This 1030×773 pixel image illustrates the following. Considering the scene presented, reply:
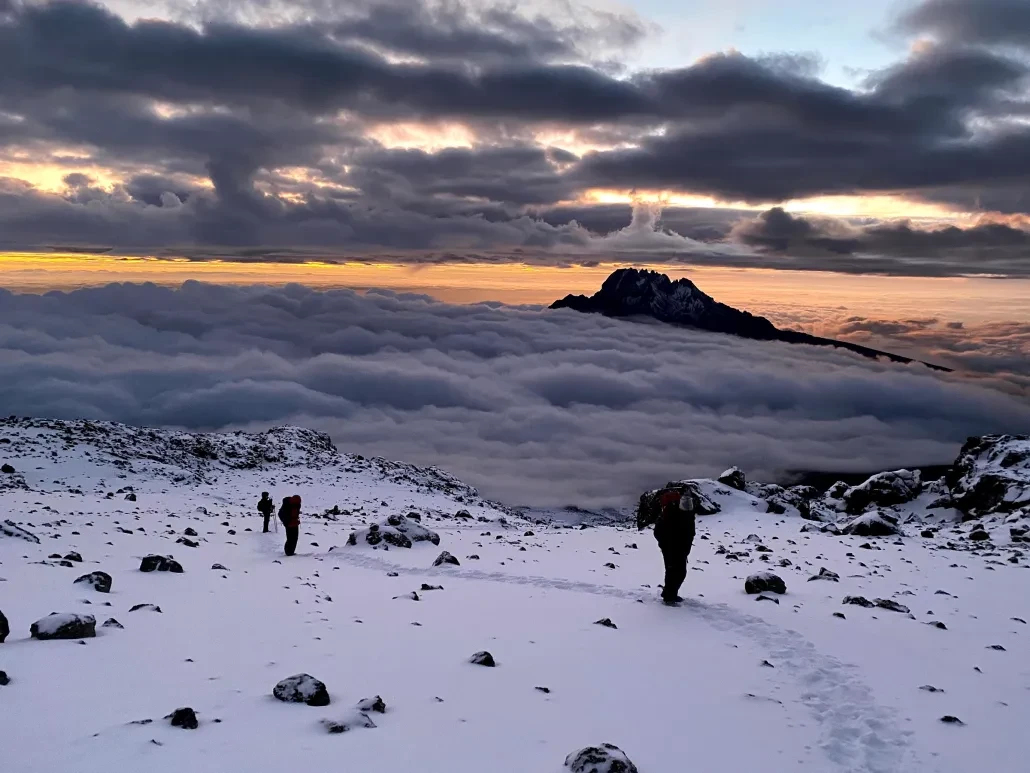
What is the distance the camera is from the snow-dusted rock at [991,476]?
41.5m

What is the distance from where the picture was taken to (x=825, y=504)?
1994 inches

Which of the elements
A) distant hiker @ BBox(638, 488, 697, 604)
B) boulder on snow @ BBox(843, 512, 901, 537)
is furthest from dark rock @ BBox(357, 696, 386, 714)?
boulder on snow @ BBox(843, 512, 901, 537)

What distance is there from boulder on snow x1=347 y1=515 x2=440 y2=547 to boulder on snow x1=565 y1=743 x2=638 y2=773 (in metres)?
17.7

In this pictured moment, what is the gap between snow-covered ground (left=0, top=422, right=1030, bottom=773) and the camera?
682 centimetres

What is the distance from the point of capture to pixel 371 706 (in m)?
7.66

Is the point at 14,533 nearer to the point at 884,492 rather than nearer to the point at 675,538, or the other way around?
the point at 675,538

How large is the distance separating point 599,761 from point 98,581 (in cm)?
1065

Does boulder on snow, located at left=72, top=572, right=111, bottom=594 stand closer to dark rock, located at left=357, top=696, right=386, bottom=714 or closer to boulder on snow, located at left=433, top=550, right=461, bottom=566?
dark rock, located at left=357, top=696, right=386, bottom=714

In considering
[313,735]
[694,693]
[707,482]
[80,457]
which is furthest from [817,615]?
[80,457]

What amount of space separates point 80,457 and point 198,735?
59.2m

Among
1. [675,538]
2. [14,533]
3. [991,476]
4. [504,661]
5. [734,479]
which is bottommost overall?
[734,479]

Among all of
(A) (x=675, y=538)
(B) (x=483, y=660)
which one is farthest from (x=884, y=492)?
(B) (x=483, y=660)

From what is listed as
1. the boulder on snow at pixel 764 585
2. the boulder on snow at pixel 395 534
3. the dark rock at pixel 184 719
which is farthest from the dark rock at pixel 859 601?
the boulder on snow at pixel 395 534

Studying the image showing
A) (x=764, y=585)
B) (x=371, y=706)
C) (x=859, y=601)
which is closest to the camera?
(x=371, y=706)
